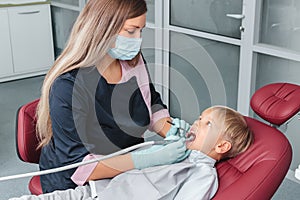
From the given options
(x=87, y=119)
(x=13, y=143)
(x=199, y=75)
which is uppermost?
(x=87, y=119)

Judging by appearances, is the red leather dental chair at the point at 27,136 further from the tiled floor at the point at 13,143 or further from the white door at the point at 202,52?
the white door at the point at 202,52

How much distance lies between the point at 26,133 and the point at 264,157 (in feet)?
2.69

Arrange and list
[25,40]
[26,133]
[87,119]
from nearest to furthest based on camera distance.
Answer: [87,119]
[26,133]
[25,40]

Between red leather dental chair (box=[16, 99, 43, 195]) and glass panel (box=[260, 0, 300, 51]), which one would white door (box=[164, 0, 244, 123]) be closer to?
glass panel (box=[260, 0, 300, 51])

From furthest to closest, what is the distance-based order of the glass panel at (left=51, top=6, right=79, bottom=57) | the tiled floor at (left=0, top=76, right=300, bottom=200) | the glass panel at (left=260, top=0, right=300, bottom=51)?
the glass panel at (left=51, top=6, right=79, bottom=57) < the tiled floor at (left=0, top=76, right=300, bottom=200) < the glass panel at (left=260, top=0, right=300, bottom=51)

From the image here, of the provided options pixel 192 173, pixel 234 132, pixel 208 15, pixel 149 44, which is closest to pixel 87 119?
pixel 192 173

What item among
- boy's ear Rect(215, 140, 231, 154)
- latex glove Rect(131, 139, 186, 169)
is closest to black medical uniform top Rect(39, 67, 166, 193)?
latex glove Rect(131, 139, 186, 169)

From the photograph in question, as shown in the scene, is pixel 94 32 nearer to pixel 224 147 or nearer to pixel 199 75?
pixel 224 147

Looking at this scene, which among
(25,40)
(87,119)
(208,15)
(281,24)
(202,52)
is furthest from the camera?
(25,40)

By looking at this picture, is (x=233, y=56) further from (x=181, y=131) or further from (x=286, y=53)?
(x=181, y=131)

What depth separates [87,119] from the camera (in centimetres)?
138

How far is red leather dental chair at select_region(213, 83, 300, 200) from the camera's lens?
1203 mm

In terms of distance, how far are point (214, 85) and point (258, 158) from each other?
1495mm

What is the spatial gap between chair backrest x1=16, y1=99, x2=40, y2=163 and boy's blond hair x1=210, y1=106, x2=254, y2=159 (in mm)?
658
